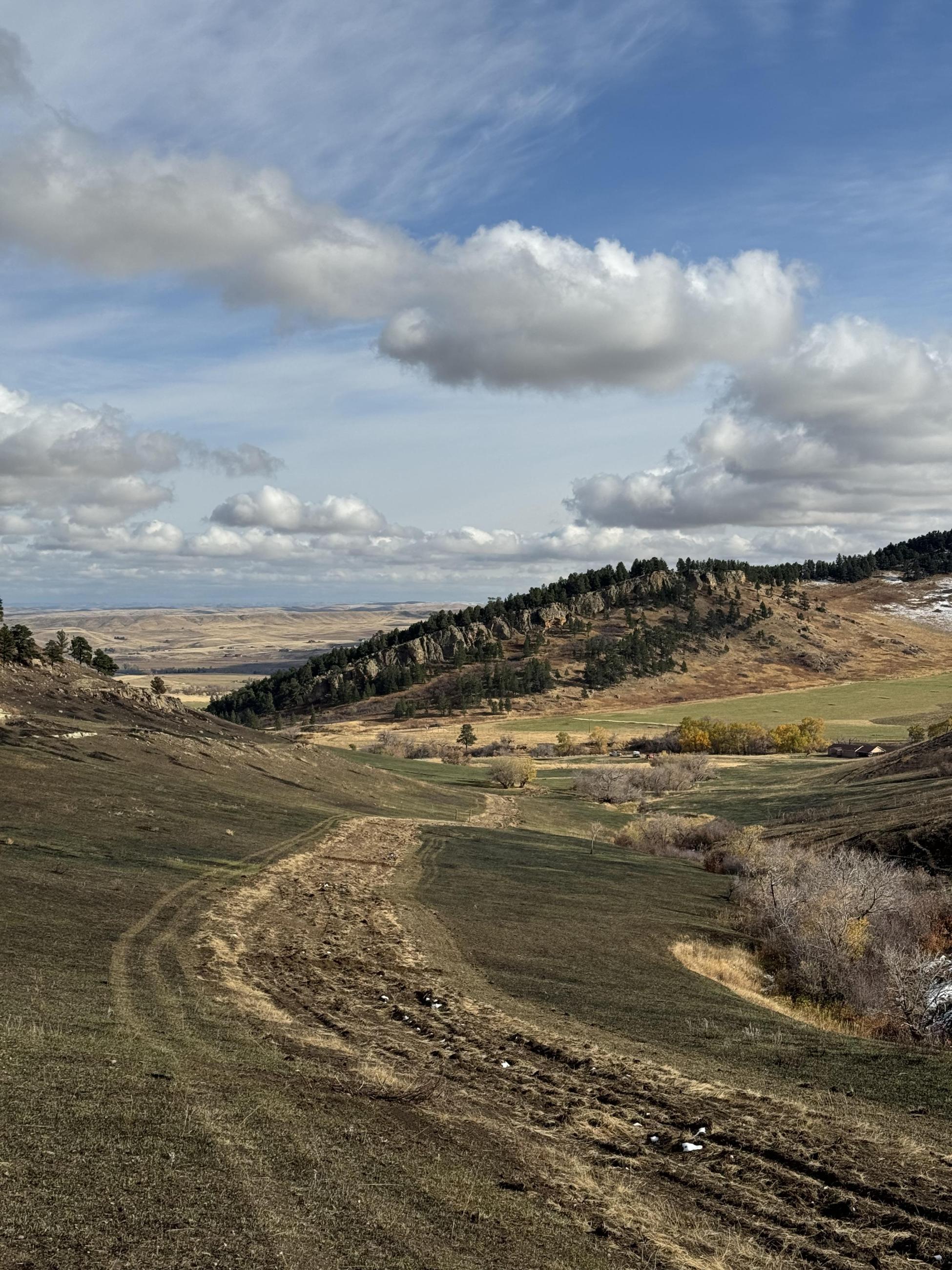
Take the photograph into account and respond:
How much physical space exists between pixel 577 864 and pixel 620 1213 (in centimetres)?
3759

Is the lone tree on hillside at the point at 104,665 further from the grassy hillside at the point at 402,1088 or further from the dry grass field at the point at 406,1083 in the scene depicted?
the grassy hillside at the point at 402,1088

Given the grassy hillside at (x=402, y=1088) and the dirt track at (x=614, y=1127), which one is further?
the dirt track at (x=614, y=1127)

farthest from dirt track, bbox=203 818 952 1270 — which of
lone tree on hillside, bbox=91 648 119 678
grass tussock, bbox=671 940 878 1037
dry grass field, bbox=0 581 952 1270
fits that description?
lone tree on hillside, bbox=91 648 119 678

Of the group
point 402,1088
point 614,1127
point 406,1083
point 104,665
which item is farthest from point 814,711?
point 402,1088

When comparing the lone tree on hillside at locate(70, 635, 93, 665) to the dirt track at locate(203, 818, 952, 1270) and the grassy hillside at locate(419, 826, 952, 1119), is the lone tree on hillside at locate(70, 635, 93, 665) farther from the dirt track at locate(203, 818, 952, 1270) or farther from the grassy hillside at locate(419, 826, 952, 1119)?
the dirt track at locate(203, 818, 952, 1270)

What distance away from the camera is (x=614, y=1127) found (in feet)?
51.5

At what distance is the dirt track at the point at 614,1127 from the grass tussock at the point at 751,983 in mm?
9091

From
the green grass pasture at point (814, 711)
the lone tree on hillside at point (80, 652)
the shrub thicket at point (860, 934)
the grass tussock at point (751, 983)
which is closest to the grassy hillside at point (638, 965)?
the grass tussock at point (751, 983)

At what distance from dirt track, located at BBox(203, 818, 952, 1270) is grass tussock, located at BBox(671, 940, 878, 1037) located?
9.09 m

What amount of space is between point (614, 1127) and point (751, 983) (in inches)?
685

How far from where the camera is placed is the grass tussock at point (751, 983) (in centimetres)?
2681

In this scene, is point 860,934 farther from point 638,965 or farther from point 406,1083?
point 406,1083

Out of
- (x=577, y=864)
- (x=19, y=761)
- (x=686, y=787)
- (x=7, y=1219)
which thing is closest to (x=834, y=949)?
(x=577, y=864)

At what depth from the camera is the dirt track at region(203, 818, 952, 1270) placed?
40.2 ft
